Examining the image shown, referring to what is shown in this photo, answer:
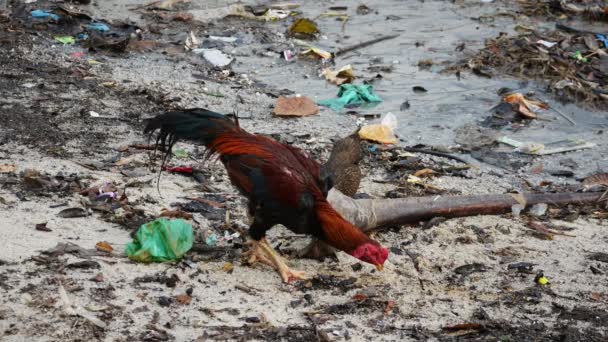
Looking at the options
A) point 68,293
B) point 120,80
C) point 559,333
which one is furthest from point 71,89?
point 559,333

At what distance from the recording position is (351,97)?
368 inches

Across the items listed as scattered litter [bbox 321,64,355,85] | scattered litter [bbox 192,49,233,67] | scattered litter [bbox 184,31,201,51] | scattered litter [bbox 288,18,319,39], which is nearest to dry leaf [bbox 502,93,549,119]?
scattered litter [bbox 321,64,355,85]

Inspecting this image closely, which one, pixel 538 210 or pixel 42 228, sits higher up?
pixel 42 228

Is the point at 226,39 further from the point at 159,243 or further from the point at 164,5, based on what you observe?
the point at 159,243

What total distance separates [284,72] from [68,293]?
593 cm

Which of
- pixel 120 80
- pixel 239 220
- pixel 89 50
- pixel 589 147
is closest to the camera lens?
Answer: pixel 239 220

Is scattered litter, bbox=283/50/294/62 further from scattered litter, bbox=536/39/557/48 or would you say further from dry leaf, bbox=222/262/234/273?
dry leaf, bbox=222/262/234/273

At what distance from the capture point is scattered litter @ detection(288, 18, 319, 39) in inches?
451

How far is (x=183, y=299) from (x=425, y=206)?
221 cm

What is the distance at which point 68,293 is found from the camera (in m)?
4.75

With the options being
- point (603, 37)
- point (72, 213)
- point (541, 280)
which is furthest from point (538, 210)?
point (603, 37)

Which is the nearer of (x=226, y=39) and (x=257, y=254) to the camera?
(x=257, y=254)

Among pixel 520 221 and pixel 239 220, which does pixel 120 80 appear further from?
pixel 520 221

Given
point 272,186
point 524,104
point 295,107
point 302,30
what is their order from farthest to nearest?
point 302,30 → point 524,104 → point 295,107 → point 272,186
